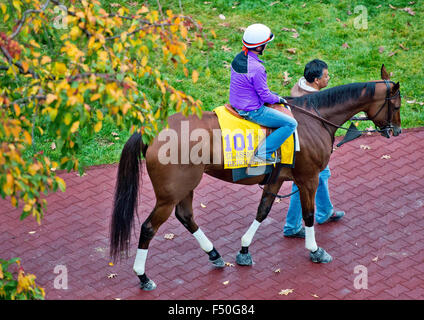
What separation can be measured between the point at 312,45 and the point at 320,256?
20.4 ft

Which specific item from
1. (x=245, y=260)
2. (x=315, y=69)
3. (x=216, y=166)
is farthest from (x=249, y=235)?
(x=315, y=69)

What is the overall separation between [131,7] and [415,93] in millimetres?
6380

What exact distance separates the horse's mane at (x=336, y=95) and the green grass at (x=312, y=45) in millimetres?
3679

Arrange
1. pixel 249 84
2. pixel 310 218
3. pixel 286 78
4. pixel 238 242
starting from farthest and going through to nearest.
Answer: pixel 286 78
pixel 238 242
pixel 310 218
pixel 249 84

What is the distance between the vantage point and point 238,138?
7.58 metres

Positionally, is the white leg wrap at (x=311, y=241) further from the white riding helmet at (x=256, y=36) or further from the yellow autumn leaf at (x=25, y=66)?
the yellow autumn leaf at (x=25, y=66)

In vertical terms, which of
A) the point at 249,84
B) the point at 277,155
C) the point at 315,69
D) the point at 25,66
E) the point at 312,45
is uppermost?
the point at 25,66

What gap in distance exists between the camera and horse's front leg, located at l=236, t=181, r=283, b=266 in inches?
321

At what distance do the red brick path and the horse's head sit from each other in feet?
5.19

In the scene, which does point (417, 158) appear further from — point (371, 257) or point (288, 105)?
point (288, 105)

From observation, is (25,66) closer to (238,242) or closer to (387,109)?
(238,242)

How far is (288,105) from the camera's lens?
8.02 meters

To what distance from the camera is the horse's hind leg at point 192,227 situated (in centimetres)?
808

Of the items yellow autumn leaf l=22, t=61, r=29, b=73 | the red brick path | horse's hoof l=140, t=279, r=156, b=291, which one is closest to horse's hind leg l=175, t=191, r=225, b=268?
the red brick path
